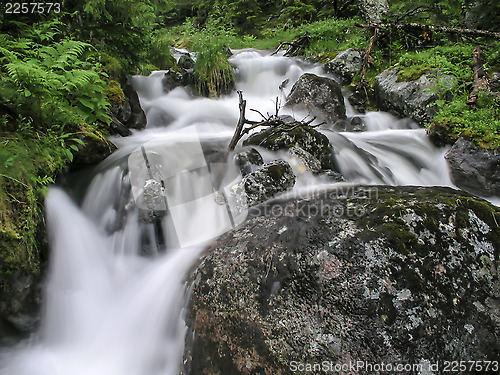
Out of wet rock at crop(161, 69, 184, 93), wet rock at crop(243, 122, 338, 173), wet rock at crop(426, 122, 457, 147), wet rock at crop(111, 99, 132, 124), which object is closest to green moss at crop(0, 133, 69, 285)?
wet rock at crop(111, 99, 132, 124)

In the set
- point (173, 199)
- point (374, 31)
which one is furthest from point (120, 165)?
point (374, 31)

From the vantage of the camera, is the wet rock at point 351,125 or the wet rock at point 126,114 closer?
the wet rock at point 126,114

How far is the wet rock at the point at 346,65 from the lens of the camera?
855cm

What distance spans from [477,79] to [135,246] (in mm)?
6820

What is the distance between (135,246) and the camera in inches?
139

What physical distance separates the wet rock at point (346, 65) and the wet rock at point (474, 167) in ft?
14.3

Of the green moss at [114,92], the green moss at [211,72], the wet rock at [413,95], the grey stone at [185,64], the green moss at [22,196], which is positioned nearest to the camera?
the green moss at [22,196]

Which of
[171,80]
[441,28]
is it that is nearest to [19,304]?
[171,80]

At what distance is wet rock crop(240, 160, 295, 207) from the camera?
137 inches

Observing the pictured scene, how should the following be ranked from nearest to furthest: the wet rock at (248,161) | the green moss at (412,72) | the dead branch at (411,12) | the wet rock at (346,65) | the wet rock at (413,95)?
1. the wet rock at (248,161)
2. the wet rock at (413,95)
3. the green moss at (412,72)
4. the wet rock at (346,65)
5. the dead branch at (411,12)

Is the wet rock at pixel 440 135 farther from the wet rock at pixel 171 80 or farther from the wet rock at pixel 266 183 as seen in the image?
the wet rock at pixel 171 80

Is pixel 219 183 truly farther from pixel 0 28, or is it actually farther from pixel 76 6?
pixel 76 6

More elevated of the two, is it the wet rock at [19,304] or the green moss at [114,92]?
the green moss at [114,92]

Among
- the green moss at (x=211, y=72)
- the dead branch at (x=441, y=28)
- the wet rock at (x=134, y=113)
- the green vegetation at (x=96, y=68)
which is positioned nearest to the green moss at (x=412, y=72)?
the green vegetation at (x=96, y=68)
